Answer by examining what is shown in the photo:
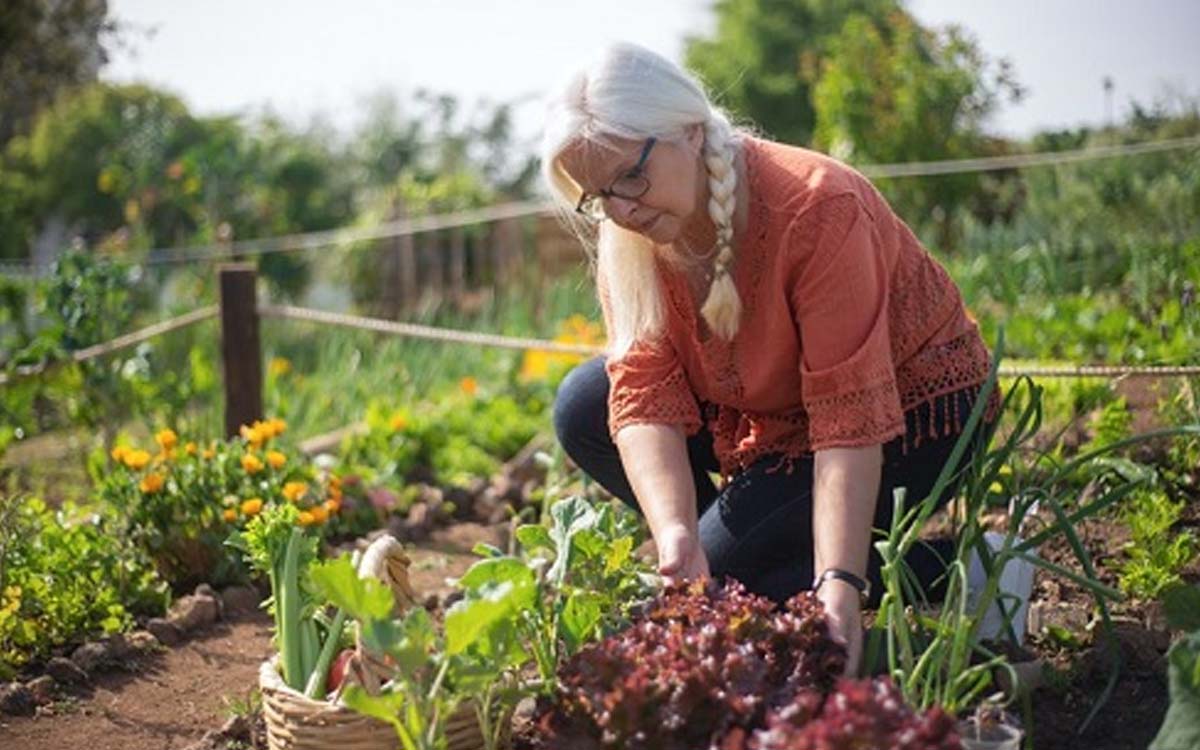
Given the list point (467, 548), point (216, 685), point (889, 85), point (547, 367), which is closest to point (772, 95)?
point (889, 85)

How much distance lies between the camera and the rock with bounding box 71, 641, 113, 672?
317cm

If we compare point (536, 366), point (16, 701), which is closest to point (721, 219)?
point (16, 701)

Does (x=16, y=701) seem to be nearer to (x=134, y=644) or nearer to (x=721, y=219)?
(x=134, y=644)

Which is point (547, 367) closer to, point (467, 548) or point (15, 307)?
point (467, 548)

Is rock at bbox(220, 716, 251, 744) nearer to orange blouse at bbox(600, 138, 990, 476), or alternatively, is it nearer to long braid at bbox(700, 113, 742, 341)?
orange blouse at bbox(600, 138, 990, 476)

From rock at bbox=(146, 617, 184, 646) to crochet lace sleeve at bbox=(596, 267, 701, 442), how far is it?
1.30 m

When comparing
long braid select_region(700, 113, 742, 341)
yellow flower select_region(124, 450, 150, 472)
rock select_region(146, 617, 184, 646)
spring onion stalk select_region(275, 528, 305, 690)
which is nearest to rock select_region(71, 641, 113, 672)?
rock select_region(146, 617, 184, 646)

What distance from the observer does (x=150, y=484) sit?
3695 mm

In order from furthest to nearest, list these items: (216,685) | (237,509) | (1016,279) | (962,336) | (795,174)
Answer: (1016,279) → (237,509) → (216,685) → (962,336) → (795,174)

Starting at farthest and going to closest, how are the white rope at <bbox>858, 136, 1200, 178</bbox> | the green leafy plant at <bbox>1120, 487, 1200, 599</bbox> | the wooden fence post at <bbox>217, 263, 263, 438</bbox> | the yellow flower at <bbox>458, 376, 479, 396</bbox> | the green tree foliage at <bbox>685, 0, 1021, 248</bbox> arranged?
1. the green tree foliage at <bbox>685, 0, 1021, 248</bbox>
2. the white rope at <bbox>858, 136, 1200, 178</bbox>
3. the yellow flower at <bbox>458, 376, 479, 396</bbox>
4. the wooden fence post at <bbox>217, 263, 263, 438</bbox>
5. the green leafy plant at <bbox>1120, 487, 1200, 599</bbox>

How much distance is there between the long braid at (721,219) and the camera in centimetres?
246

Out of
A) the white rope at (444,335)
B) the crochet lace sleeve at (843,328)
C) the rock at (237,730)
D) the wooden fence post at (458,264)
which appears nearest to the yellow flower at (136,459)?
the white rope at (444,335)

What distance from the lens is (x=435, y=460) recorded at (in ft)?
16.2

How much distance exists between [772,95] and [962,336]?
14.2 m
